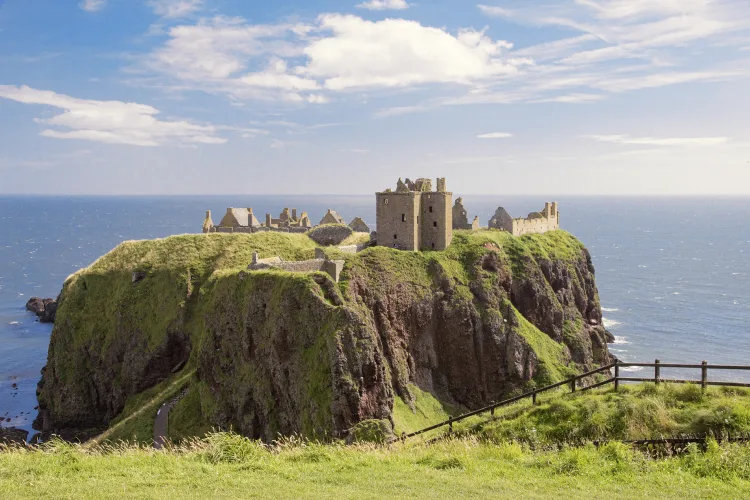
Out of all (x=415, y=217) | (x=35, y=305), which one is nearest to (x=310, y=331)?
(x=415, y=217)

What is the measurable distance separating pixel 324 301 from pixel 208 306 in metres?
14.5

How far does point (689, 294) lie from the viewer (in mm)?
125688

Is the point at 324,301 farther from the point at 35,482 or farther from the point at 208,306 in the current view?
the point at 35,482

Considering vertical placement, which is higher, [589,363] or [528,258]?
[528,258]

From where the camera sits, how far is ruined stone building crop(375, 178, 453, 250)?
197 ft

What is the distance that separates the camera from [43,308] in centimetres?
10994

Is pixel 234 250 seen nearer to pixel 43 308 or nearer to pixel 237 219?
pixel 237 219

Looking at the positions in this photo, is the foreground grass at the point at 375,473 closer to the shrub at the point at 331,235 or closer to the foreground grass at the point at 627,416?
the foreground grass at the point at 627,416

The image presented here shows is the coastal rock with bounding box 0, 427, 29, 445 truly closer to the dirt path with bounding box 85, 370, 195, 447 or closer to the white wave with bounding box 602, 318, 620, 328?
the dirt path with bounding box 85, 370, 195, 447

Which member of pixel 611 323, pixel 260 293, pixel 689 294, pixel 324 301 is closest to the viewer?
pixel 324 301

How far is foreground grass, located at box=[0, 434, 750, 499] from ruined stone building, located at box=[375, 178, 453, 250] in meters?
40.6

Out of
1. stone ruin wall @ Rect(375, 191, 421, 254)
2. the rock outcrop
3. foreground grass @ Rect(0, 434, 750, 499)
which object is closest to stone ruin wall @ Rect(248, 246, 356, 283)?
stone ruin wall @ Rect(375, 191, 421, 254)

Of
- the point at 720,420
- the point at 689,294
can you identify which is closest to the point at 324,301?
the point at 720,420

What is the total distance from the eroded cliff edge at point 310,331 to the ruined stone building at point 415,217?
79.7 inches
